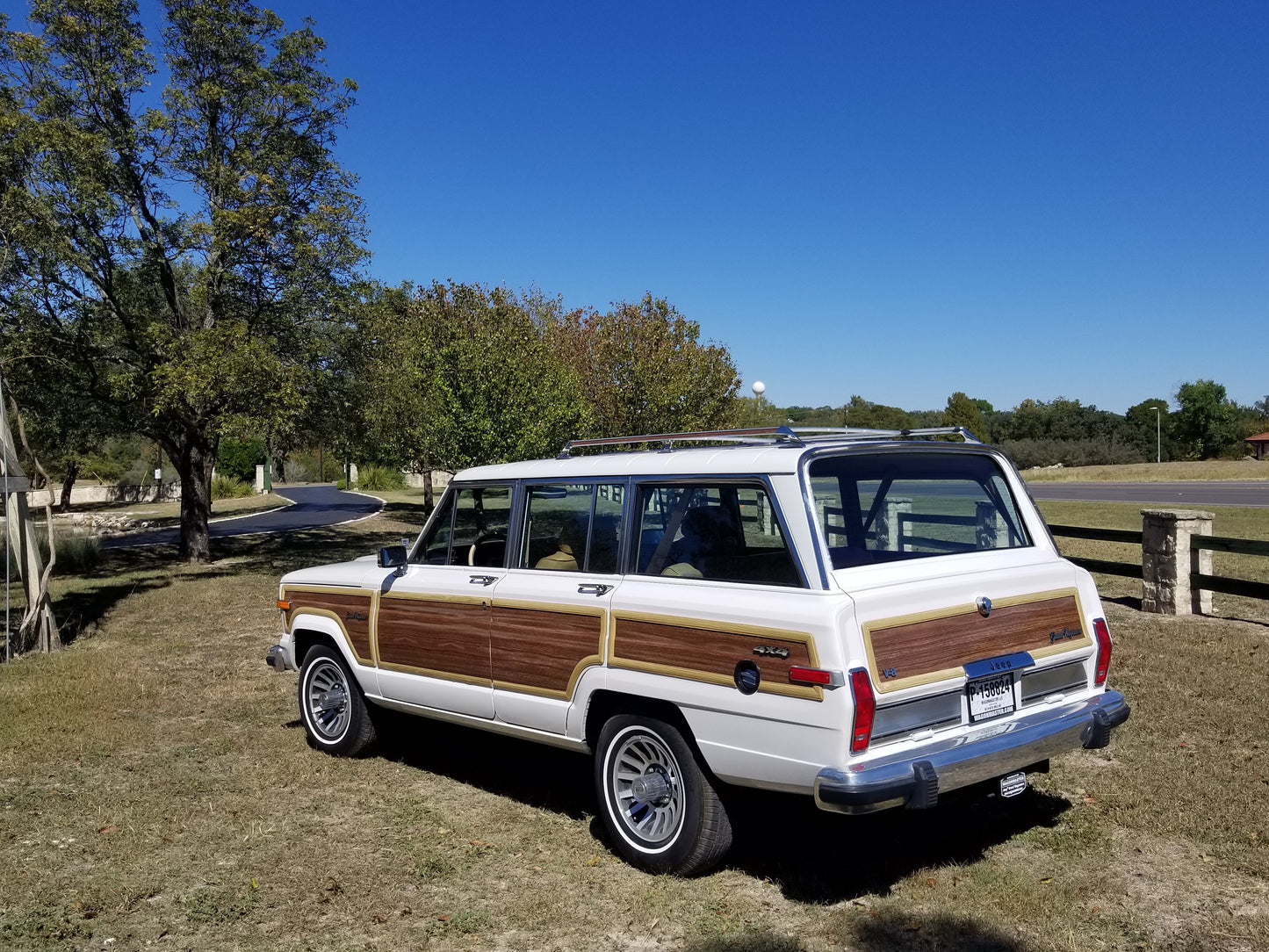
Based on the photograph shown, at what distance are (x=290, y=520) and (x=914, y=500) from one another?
29994 millimetres

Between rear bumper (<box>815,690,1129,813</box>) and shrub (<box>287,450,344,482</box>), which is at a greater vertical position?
shrub (<box>287,450,344,482</box>)

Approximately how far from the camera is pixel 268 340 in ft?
59.1

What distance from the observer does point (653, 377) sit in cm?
2798

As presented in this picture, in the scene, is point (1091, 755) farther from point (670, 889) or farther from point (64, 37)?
point (64, 37)

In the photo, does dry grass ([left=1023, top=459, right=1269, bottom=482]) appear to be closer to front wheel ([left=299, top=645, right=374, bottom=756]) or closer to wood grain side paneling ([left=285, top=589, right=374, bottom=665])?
front wheel ([left=299, top=645, right=374, bottom=756])

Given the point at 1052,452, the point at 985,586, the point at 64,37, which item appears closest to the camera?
the point at 985,586

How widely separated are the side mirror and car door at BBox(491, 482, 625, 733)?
0.97 meters

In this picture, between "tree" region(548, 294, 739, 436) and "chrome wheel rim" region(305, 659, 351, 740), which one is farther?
"tree" region(548, 294, 739, 436)

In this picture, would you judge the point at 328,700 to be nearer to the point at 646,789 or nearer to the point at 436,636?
the point at 436,636

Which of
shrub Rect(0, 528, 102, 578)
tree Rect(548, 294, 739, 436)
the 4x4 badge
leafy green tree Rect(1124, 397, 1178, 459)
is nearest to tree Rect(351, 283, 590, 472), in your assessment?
tree Rect(548, 294, 739, 436)

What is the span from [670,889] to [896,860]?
1.16 metres

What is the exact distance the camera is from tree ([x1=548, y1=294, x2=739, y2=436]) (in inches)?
1106

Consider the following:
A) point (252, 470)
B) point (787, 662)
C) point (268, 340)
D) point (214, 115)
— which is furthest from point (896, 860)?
point (252, 470)

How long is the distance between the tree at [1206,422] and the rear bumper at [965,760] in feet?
312
